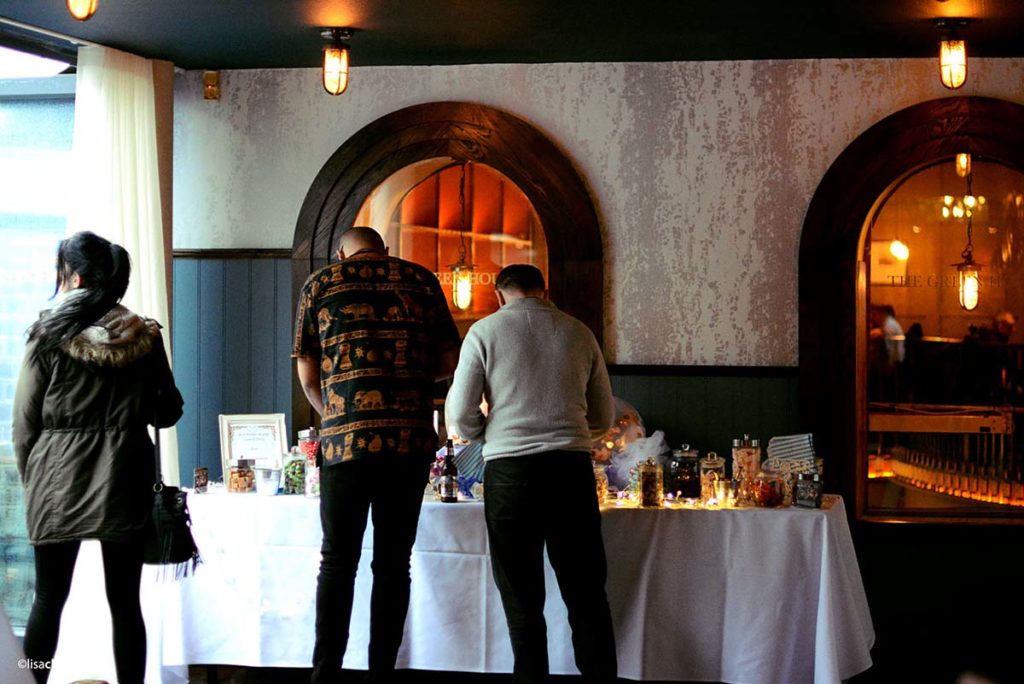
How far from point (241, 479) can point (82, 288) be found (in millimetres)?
1240

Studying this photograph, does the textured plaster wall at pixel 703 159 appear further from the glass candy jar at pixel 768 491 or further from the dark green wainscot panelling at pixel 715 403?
the glass candy jar at pixel 768 491

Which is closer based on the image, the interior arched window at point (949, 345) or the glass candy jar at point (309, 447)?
the glass candy jar at point (309, 447)

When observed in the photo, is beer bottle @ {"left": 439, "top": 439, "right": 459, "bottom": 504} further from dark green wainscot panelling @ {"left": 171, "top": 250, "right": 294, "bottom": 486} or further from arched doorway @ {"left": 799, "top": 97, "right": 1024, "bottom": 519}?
arched doorway @ {"left": 799, "top": 97, "right": 1024, "bottom": 519}

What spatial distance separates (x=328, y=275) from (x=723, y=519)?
67.3 inches

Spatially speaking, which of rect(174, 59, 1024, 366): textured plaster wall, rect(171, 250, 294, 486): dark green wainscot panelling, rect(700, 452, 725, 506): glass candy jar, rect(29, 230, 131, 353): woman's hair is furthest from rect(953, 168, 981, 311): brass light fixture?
rect(29, 230, 131, 353): woman's hair

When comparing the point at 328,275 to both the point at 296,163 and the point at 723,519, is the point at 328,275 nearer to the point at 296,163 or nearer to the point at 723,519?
the point at 723,519

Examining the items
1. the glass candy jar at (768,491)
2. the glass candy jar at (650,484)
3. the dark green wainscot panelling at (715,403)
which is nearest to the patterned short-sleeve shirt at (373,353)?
the glass candy jar at (650,484)

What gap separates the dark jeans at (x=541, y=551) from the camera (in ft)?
13.5

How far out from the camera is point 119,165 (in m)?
5.73

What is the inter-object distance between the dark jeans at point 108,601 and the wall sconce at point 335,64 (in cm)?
245

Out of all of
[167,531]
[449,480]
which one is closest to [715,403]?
[449,480]

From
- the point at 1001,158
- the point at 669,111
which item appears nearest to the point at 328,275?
the point at 669,111

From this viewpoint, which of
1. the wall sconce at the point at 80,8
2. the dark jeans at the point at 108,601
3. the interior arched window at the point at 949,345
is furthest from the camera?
the interior arched window at the point at 949,345

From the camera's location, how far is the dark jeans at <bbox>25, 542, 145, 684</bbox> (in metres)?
3.80
